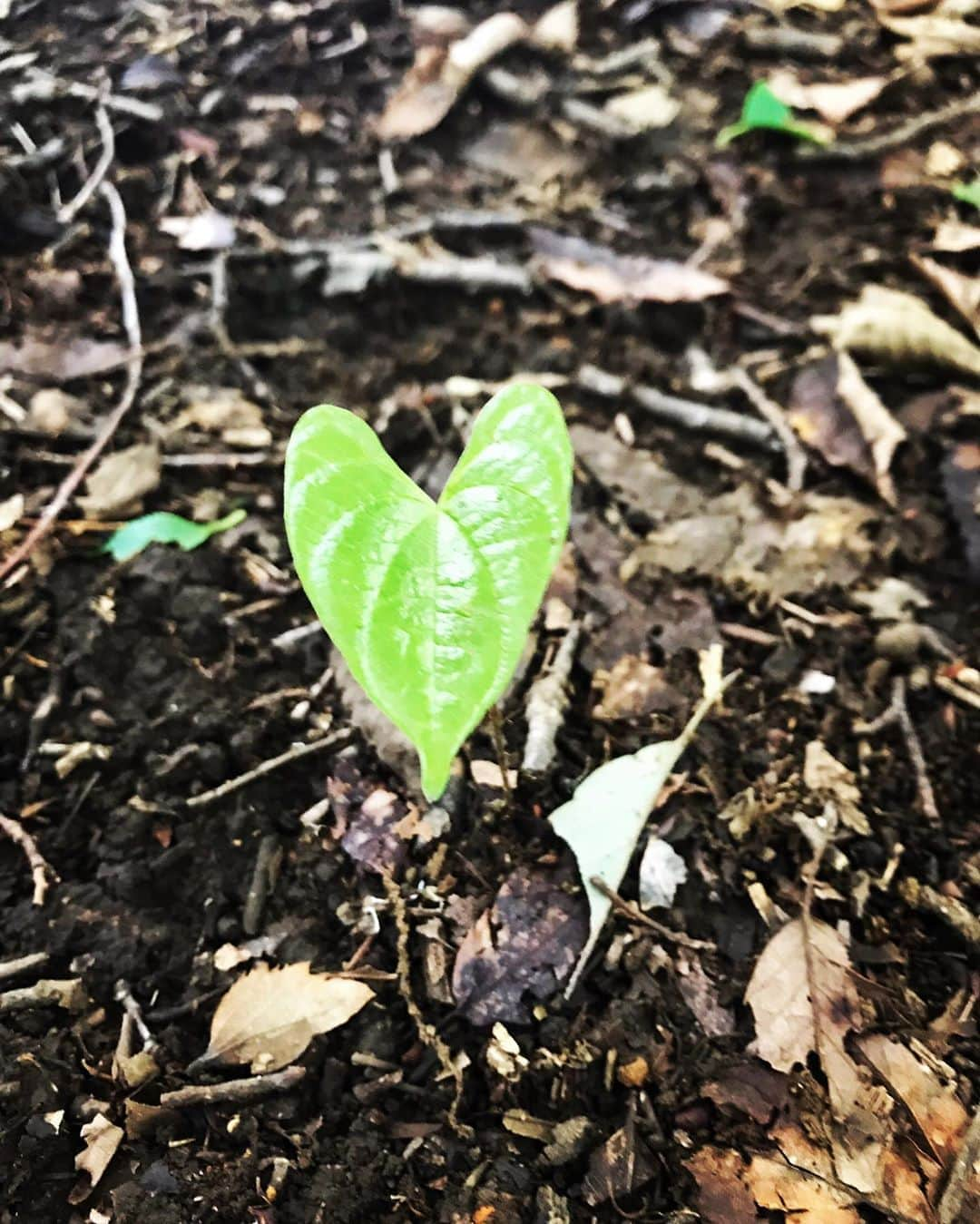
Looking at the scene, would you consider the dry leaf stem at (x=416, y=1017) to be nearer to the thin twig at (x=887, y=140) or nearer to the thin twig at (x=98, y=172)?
the thin twig at (x=98, y=172)

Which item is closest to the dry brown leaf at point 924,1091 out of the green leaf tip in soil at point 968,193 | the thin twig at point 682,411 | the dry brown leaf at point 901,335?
the thin twig at point 682,411

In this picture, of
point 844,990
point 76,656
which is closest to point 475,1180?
point 844,990

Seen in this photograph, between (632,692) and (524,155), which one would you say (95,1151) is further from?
(524,155)

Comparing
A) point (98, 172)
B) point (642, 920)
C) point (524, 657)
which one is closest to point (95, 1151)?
point (642, 920)

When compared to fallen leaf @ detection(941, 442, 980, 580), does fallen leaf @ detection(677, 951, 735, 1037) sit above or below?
below

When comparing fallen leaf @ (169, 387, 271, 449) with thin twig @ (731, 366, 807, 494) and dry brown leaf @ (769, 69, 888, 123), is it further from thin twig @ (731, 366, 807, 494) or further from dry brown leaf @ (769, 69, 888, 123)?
dry brown leaf @ (769, 69, 888, 123)

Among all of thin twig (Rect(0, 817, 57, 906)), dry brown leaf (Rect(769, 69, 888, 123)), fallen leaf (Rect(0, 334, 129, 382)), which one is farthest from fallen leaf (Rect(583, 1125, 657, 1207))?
dry brown leaf (Rect(769, 69, 888, 123))

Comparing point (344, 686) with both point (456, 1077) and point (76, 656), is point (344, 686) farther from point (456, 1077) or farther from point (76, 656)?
point (456, 1077)
